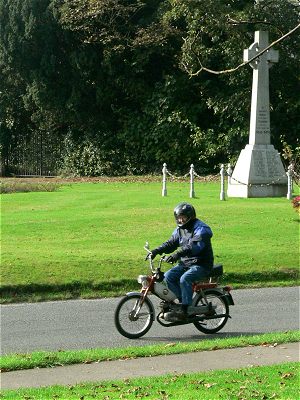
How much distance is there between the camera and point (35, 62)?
38.8m

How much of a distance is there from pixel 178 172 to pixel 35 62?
815 centimetres

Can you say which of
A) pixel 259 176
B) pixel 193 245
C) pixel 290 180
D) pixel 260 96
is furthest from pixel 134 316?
pixel 260 96

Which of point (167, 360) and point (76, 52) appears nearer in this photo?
point (167, 360)

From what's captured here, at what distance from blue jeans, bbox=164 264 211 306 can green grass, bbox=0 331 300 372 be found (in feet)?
2.75

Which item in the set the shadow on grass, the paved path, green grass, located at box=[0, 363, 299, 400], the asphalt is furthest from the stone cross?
green grass, located at box=[0, 363, 299, 400]

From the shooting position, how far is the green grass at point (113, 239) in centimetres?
1475

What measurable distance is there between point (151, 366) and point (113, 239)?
30.2 feet

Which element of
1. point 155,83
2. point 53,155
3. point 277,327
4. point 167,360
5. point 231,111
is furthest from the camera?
point 53,155

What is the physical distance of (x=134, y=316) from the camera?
1120 cm

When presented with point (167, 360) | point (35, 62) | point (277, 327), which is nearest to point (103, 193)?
point (35, 62)

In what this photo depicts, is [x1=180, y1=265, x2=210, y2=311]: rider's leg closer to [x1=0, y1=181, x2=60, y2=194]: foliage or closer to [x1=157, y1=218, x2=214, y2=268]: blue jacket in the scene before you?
[x1=157, y1=218, x2=214, y2=268]: blue jacket

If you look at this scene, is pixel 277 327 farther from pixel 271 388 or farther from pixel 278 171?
pixel 278 171

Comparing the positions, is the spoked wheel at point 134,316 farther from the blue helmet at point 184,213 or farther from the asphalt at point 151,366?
the asphalt at point 151,366

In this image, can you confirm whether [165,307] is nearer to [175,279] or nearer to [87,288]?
[175,279]
